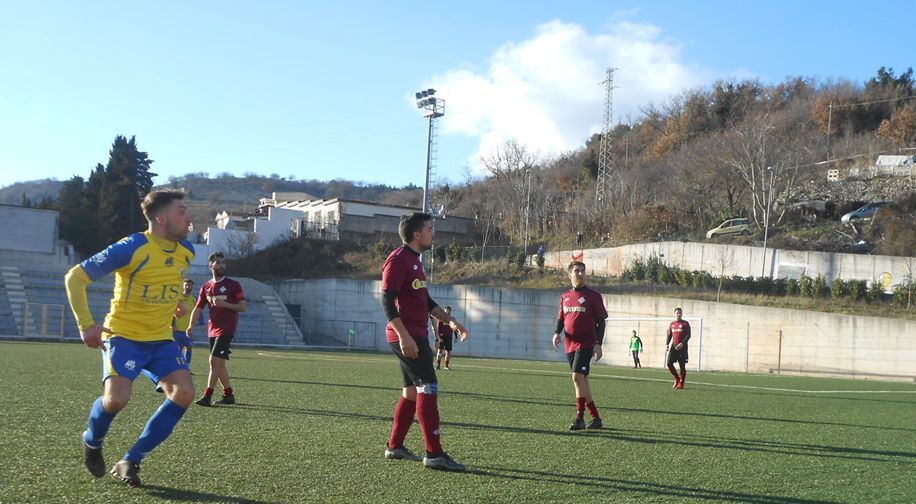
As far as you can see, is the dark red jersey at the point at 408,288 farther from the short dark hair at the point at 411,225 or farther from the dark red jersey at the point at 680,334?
the dark red jersey at the point at 680,334

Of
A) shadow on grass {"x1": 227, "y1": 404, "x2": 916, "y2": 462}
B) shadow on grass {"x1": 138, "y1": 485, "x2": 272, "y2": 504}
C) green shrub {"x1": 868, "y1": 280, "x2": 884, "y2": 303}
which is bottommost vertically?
shadow on grass {"x1": 227, "y1": 404, "x2": 916, "y2": 462}

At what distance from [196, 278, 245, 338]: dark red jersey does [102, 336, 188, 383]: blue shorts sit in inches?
201

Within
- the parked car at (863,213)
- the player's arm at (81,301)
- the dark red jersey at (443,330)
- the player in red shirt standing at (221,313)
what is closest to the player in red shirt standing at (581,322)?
the player in red shirt standing at (221,313)

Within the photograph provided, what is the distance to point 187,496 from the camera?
494 centimetres

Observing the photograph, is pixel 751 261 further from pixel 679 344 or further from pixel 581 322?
pixel 581 322

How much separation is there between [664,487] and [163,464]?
373 centimetres

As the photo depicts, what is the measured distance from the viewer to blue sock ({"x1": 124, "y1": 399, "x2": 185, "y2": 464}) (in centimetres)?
527

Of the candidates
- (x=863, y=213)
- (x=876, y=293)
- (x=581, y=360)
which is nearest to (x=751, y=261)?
(x=876, y=293)

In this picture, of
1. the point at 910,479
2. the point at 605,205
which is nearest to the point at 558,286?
the point at 605,205

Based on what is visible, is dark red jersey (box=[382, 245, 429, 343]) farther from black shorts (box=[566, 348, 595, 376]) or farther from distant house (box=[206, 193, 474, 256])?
distant house (box=[206, 193, 474, 256])

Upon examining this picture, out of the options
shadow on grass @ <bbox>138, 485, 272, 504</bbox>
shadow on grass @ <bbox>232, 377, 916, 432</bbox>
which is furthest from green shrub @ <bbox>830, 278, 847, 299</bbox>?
shadow on grass @ <bbox>138, 485, 272, 504</bbox>

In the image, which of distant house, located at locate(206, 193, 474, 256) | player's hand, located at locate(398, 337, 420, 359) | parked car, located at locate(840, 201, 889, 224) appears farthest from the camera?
distant house, located at locate(206, 193, 474, 256)

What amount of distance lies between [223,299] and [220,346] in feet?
2.08

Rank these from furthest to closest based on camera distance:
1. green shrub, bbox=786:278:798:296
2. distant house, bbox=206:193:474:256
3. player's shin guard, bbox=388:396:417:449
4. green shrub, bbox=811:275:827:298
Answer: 1. distant house, bbox=206:193:474:256
2. green shrub, bbox=786:278:798:296
3. green shrub, bbox=811:275:827:298
4. player's shin guard, bbox=388:396:417:449
